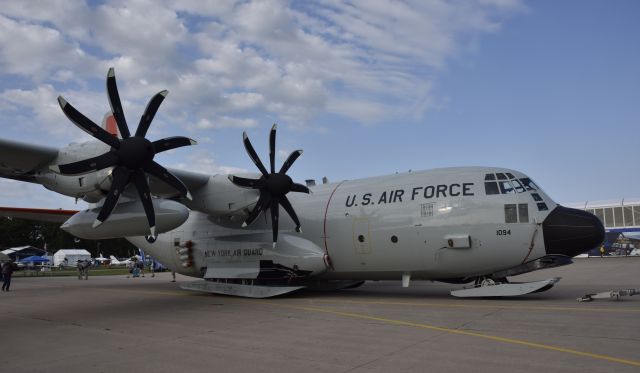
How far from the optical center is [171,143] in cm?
1180

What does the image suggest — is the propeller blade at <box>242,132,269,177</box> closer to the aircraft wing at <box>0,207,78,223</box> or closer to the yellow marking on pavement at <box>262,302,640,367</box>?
the yellow marking on pavement at <box>262,302,640,367</box>

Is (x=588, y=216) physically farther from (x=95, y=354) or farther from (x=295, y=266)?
(x=95, y=354)

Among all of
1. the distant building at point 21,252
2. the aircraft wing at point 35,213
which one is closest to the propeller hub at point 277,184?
the aircraft wing at point 35,213

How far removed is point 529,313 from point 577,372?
14.9ft

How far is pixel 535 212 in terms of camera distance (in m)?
11.9

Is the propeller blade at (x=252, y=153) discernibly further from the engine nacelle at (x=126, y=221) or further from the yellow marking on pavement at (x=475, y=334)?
the yellow marking on pavement at (x=475, y=334)

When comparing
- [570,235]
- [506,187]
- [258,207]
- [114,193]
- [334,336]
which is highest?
[506,187]

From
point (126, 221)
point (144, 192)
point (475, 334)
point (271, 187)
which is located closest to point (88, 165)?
point (144, 192)

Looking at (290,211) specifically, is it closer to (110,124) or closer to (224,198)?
(224,198)

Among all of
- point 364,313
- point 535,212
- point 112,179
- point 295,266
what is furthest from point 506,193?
point 112,179

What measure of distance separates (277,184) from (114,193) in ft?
15.5

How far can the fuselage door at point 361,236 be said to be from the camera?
13804 millimetres

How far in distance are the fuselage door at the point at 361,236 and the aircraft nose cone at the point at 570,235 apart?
4.62m

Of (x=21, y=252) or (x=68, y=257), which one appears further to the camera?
(x=68, y=257)
